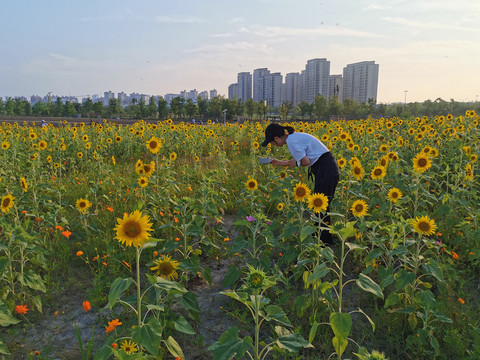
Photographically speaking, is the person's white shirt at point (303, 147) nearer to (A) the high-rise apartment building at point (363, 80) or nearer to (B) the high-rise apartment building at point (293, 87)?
(A) the high-rise apartment building at point (363, 80)

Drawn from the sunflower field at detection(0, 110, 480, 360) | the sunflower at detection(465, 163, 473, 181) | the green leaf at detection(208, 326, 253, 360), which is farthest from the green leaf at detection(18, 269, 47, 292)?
the sunflower at detection(465, 163, 473, 181)

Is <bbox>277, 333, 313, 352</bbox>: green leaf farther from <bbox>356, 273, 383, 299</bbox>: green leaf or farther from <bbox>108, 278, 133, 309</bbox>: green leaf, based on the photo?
<bbox>108, 278, 133, 309</bbox>: green leaf

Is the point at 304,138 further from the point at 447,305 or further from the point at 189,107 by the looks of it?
the point at 189,107

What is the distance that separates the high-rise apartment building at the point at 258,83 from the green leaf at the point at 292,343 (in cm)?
15907

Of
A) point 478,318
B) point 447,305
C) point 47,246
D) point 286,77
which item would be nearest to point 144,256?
point 47,246

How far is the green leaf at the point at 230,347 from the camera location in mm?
1487

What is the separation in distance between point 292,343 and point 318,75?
14145 cm

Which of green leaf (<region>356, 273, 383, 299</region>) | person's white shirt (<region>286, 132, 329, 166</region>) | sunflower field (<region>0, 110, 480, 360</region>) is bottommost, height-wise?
sunflower field (<region>0, 110, 480, 360</region>)

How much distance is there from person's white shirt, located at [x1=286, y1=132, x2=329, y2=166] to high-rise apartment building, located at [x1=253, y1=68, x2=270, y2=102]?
156 m

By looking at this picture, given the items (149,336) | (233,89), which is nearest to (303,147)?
(149,336)

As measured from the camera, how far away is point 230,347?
1.54 metres

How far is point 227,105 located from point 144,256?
2169 inches

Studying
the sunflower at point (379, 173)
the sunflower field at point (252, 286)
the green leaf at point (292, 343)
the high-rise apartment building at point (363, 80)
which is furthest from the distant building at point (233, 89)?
the green leaf at point (292, 343)

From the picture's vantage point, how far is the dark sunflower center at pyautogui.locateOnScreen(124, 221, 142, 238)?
1729 millimetres
